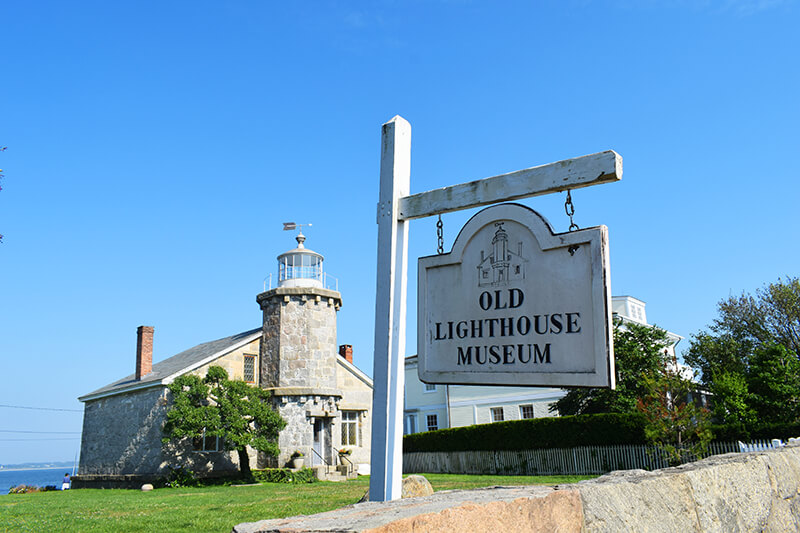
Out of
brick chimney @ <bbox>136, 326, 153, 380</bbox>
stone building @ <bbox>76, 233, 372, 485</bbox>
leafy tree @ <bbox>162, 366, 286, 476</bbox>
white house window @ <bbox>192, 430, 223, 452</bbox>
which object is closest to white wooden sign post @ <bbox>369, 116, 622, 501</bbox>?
leafy tree @ <bbox>162, 366, 286, 476</bbox>

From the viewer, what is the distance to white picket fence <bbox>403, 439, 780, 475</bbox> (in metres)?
21.0

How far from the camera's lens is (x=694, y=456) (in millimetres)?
19266

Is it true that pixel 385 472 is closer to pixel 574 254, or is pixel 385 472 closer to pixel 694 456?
pixel 574 254

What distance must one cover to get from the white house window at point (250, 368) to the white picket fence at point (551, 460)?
27.5 feet

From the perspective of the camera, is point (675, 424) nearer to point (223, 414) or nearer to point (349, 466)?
point (349, 466)

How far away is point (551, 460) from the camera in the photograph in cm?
2394

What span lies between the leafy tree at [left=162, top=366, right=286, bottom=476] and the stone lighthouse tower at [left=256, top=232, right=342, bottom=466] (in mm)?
1259

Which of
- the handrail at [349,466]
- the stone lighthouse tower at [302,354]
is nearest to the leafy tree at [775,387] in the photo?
the handrail at [349,466]

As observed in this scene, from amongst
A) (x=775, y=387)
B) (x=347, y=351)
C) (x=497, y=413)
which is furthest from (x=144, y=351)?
(x=775, y=387)

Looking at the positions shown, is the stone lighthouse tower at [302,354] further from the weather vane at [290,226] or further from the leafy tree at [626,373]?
the leafy tree at [626,373]

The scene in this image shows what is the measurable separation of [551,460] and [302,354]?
1158cm

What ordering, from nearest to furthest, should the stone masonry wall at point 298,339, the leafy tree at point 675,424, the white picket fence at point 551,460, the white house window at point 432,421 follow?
the leafy tree at point 675,424, the white picket fence at point 551,460, the stone masonry wall at point 298,339, the white house window at point 432,421

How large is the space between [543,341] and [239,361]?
26.5 meters

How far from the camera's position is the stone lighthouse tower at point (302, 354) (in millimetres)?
26872
